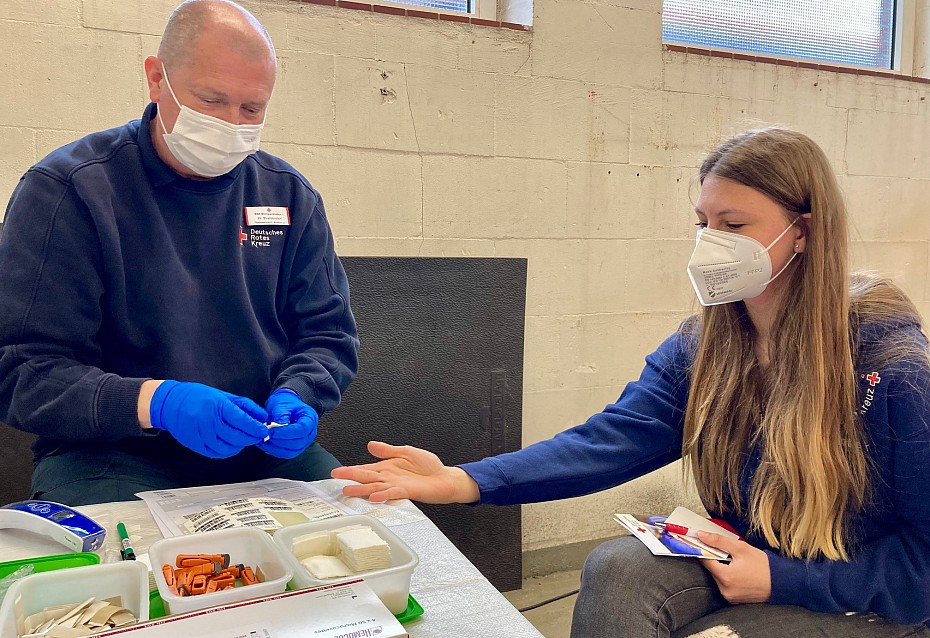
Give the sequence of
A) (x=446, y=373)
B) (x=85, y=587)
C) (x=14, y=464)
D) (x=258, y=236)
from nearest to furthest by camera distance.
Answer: (x=85, y=587), (x=258, y=236), (x=14, y=464), (x=446, y=373)

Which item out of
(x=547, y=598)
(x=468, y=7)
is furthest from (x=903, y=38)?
(x=547, y=598)

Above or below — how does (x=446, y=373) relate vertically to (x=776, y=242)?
below

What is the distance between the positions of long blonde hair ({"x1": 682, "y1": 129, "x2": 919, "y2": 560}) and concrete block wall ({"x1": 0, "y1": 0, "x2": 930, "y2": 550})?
106cm

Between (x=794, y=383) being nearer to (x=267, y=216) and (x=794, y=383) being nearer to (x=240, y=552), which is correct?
(x=240, y=552)

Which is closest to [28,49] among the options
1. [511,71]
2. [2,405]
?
[2,405]

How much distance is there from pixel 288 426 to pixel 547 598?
4.75ft

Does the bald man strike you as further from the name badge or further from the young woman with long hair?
the young woman with long hair

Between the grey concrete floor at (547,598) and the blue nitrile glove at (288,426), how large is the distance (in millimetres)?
1112

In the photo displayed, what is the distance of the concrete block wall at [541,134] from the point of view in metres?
1.83

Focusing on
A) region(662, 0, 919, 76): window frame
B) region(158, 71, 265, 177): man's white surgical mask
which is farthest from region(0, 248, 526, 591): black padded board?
region(662, 0, 919, 76): window frame

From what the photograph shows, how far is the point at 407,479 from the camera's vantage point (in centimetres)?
113

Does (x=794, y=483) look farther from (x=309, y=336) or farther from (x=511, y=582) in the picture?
(x=511, y=582)

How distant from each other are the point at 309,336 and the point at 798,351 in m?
0.92

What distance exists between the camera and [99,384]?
1144mm
